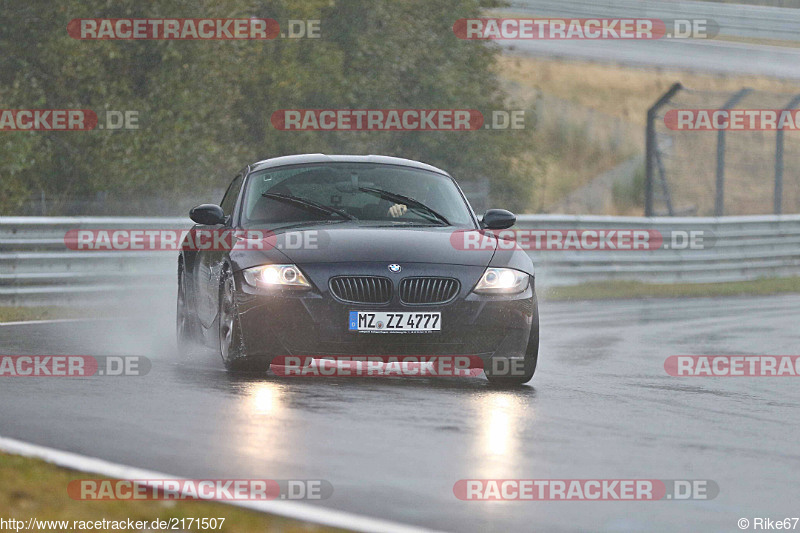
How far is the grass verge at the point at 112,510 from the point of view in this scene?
238 inches

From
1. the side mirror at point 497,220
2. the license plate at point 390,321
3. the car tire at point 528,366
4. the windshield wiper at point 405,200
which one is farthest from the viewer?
the side mirror at point 497,220

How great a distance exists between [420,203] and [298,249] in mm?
1549

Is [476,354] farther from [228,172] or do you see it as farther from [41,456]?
[228,172]

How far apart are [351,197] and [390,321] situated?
1697 millimetres

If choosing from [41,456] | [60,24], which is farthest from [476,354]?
[60,24]

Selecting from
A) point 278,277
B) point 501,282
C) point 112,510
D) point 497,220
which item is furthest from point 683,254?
point 112,510

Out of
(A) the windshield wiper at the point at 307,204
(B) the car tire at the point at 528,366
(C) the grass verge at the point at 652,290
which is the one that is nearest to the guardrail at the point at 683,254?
(C) the grass verge at the point at 652,290

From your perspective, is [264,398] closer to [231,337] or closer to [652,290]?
[231,337]

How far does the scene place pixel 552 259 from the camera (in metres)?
24.8

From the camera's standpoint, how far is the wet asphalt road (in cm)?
673

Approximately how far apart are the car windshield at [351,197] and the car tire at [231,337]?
0.76 metres

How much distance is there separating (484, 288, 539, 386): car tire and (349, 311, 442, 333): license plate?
0.76 metres

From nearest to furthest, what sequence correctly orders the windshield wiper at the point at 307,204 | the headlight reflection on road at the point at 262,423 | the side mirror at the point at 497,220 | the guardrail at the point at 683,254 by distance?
the headlight reflection on road at the point at 262,423 → the windshield wiper at the point at 307,204 → the side mirror at the point at 497,220 → the guardrail at the point at 683,254

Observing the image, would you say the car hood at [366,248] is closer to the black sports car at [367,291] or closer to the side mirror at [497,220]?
the black sports car at [367,291]
